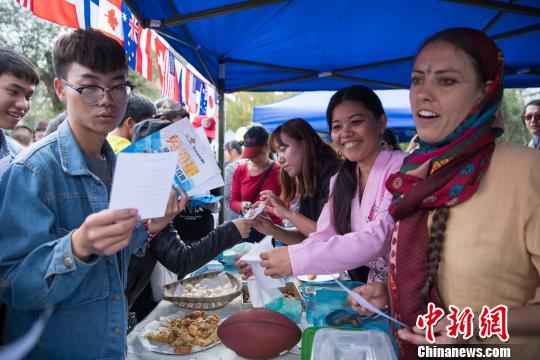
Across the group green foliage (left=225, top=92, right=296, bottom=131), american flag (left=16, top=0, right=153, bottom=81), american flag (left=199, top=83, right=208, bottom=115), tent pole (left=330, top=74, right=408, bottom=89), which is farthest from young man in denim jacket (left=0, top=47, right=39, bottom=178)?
green foliage (left=225, top=92, right=296, bottom=131)

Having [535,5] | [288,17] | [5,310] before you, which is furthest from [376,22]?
[5,310]

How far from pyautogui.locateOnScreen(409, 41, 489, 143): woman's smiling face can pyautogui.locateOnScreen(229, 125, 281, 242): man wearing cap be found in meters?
3.28

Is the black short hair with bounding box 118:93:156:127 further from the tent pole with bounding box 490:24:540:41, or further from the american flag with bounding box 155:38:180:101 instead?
the tent pole with bounding box 490:24:540:41

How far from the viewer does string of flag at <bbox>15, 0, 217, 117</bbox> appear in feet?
6.76

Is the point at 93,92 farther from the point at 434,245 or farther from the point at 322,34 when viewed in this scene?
the point at 322,34

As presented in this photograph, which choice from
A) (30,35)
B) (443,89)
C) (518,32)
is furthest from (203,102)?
(30,35)

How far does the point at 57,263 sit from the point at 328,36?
9.85ft

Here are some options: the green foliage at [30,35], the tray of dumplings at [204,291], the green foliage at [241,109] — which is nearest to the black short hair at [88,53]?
the tray of dumplings at [204,291]

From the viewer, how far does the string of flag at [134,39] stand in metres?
2.06

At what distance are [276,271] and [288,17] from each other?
2138mm

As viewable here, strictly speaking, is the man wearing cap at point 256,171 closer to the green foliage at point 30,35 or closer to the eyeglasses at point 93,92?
the eyeglasses at point 93,92

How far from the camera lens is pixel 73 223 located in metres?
1.32

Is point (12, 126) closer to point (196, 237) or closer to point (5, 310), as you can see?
point (5, 310)

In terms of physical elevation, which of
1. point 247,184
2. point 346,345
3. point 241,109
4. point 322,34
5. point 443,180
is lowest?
point 346,345
